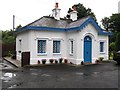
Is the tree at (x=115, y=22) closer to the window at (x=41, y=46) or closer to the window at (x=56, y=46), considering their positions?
the window at (x=56, y=46)

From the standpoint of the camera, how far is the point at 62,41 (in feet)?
64.8

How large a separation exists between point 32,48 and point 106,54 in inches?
351

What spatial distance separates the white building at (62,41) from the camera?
59.9 ft

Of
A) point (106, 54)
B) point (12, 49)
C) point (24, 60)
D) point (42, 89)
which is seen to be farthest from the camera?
point (12, 49)

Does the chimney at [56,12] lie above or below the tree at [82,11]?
below

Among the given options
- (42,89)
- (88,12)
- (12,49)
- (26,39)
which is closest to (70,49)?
(26,39)

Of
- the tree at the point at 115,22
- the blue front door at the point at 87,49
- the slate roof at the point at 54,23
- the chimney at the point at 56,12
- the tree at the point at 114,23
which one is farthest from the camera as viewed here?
the tree at the point at 114,23

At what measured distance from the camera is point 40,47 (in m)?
18.8

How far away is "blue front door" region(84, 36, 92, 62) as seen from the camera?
18.9 metres

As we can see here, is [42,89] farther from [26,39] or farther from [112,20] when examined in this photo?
[112,20]

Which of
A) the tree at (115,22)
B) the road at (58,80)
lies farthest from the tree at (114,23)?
the road at (58,80)

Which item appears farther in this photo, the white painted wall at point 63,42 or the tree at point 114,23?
the tree at point 114,23

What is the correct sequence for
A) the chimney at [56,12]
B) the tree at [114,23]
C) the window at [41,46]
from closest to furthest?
1. the window at [41,46]
2. the chimney at [56,12]
3. the tree at [114,23]

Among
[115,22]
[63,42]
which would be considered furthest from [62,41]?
[115,22]
